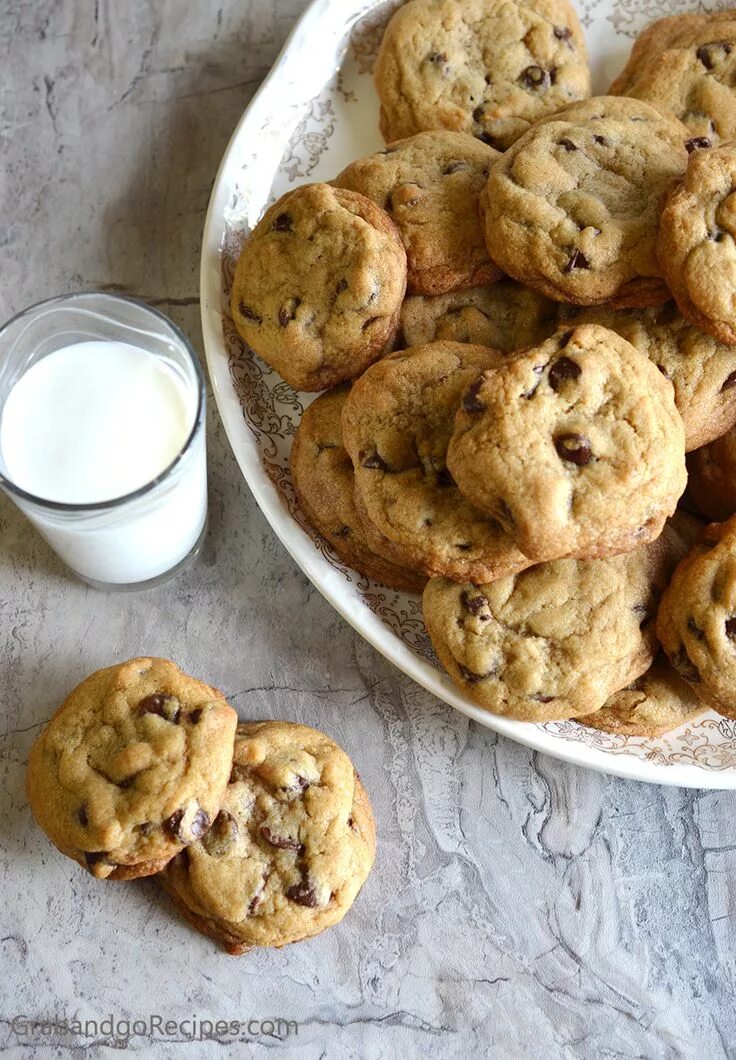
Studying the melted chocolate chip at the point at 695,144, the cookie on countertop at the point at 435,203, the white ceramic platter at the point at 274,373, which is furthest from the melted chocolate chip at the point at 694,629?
the melted chocolate chip at the point at 695,144

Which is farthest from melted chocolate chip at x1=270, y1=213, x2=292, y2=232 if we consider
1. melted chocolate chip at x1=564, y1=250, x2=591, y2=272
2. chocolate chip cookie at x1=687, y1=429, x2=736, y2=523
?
chocolate chip cookie at x1=687, y1=429, x2=736, y2=523

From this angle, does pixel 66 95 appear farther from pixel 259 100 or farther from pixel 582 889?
pixel 582 889

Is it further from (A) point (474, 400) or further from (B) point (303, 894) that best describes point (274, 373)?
(B) point (303, 894)

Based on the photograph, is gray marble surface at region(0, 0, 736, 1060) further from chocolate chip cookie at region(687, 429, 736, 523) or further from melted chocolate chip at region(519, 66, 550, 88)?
melted chocolate chip at region(519, 66, 550, 88)

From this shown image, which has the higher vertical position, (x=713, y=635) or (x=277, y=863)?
(x=713, y=635)

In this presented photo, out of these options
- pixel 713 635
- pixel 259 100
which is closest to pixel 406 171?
pixel 259 100

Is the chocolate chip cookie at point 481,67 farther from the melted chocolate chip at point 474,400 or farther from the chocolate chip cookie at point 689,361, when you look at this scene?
the melted chocolate chip at point 474,400

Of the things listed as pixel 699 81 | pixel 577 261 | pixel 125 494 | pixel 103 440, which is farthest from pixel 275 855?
pixel 699 81
